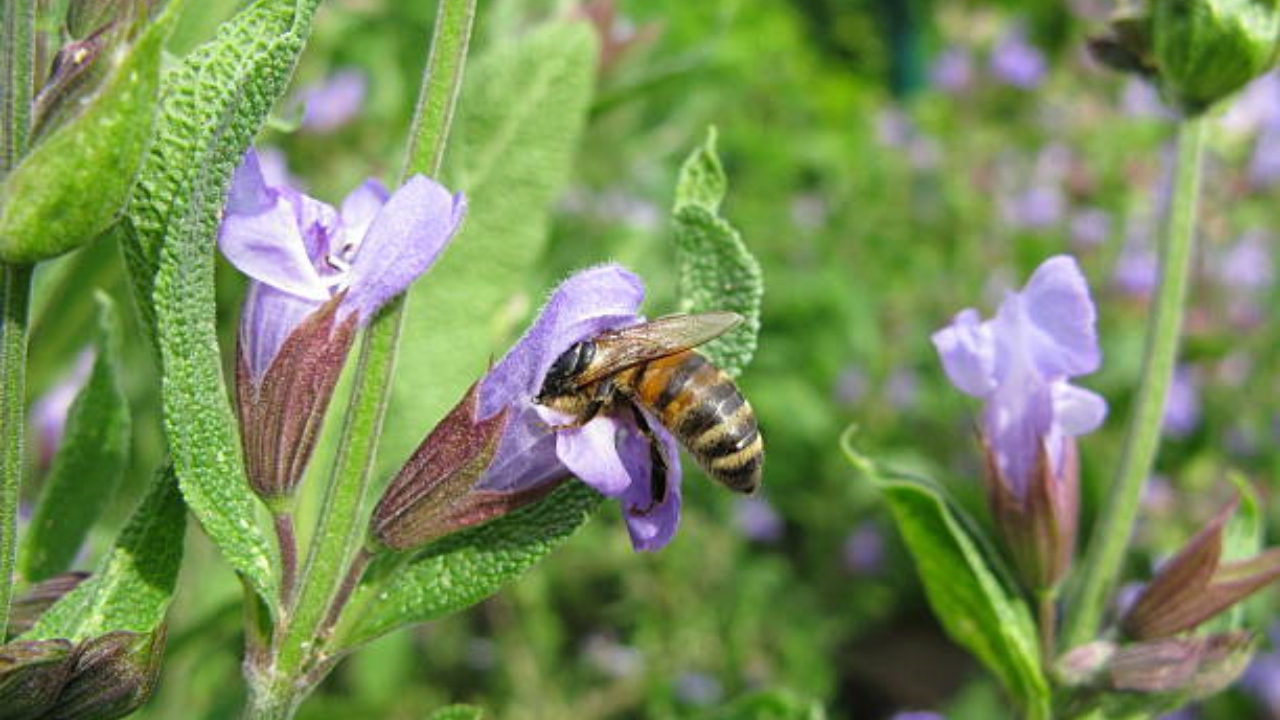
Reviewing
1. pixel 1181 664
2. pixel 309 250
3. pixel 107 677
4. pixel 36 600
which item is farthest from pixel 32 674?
pixel 1181 664

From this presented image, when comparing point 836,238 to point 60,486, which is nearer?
point 60,486

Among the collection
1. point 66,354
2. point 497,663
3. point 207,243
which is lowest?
point 497,663

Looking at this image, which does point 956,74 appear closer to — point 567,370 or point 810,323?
point 810,323

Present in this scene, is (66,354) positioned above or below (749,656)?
above

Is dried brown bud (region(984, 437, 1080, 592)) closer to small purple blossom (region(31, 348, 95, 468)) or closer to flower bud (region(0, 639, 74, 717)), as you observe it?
flower bud (region(0, 639, 74, 717))

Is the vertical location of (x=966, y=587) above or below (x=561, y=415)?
below

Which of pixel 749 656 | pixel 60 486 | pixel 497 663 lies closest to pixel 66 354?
pixel 60 486

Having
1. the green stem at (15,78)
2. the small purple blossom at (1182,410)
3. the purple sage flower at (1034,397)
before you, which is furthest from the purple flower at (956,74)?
the green stem at (15,78)

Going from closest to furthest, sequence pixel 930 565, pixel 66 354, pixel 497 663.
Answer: pixel 930 565, pixel 66 354, pixel 497 663

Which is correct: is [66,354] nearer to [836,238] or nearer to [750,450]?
[750,450]
